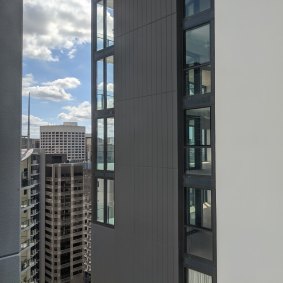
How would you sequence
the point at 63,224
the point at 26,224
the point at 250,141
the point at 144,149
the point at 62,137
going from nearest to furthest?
1. the point at 250,141
2. the point at 144,149
3. the point at 26,224
4. the point at 63,224
5. the point at 62,137

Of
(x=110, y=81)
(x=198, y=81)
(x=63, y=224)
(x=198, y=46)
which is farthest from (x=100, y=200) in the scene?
(x=63, y=224)

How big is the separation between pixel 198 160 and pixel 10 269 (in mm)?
4775

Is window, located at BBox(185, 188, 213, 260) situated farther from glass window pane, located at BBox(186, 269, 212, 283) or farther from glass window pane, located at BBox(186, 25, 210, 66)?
glass window pane, located at BBox(186, 25, 210, 66)

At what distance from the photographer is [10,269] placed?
25.6 inches

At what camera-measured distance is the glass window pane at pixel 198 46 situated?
5.16 meters

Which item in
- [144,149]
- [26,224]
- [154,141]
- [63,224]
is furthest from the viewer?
[63,224]

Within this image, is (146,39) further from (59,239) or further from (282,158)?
(59,239)

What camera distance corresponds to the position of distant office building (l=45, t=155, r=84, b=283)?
101 feet

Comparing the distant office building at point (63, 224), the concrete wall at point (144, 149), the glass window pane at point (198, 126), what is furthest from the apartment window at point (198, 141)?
the distant office building at point (63, 224)

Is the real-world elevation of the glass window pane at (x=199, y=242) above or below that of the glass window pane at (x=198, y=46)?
below

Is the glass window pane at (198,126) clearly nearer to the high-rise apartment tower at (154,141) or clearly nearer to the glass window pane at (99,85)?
the high-rise apartment tower at (154,141)

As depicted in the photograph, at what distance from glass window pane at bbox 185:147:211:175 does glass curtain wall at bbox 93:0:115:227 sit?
2021 millimetres

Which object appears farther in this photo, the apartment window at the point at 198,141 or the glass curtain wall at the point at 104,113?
the glass curtain wall at the point at 104,113

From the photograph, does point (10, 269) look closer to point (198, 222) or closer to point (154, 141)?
point (198, 222)
